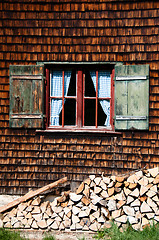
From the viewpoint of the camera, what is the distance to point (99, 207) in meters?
5.41

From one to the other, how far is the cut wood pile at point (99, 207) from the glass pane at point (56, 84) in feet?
5.84

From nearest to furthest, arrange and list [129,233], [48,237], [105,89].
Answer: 1. [129,233]
2. [48,237]
3. [105,89]

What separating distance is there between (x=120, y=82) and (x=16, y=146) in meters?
2.39

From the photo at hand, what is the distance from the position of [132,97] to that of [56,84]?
1.52m

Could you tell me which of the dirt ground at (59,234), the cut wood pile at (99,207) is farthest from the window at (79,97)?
the dirt ground at (59,234)

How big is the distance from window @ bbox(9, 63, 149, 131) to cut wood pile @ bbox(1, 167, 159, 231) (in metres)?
1.05

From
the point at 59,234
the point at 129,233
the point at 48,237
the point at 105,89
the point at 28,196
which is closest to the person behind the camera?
the point at 129,233

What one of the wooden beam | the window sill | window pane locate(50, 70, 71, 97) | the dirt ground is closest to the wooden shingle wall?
the window sill

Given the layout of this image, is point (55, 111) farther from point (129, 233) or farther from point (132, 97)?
point (129, 233)

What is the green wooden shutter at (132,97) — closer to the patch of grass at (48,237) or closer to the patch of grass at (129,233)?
the patch of grass at (129,233)

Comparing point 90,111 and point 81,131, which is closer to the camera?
point 81,131

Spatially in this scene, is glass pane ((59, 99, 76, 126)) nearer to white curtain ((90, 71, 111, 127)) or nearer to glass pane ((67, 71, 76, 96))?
glass pane ((67, 71, 76, 96))

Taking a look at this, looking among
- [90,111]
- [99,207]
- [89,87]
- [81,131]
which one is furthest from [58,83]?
[99,207]

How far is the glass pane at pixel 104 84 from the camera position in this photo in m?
5.94
